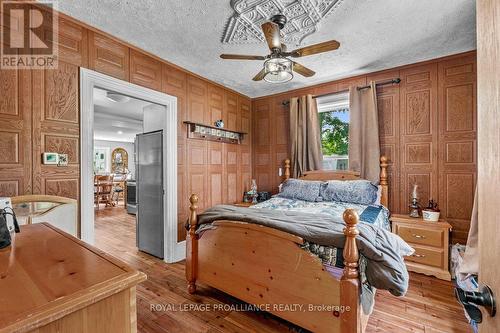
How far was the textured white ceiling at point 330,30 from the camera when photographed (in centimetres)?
197

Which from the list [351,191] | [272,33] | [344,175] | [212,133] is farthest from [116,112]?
[351,191]

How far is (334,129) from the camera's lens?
3.89 meters

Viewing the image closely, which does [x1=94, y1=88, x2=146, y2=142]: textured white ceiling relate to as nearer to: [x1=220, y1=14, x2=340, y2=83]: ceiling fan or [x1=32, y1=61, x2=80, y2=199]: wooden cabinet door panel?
[x1=32, y1=61, x2=80, y2=199]: wooden cabinet door panel

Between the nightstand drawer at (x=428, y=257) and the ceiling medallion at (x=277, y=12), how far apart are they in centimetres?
280

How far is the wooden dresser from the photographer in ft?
1.92

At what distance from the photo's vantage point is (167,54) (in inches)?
111

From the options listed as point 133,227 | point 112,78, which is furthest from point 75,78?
A: point 133,227

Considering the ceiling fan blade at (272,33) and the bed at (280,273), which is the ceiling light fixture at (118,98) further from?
the ceiling fan blade at (272,33)

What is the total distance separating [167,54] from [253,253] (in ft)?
8.37

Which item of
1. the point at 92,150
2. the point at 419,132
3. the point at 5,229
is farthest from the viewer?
the point at 419,132

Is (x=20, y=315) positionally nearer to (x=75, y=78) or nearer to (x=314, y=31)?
(x=75, y=78)

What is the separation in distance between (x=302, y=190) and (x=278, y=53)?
2.02m

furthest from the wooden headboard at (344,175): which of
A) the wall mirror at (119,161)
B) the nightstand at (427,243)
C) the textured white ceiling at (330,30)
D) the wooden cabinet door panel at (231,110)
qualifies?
the wall mirror at (119,161)

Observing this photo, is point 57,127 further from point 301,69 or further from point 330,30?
point 330,30
